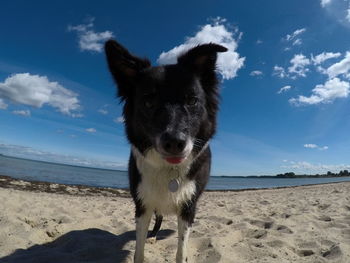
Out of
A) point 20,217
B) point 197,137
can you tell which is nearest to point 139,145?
point 197,137

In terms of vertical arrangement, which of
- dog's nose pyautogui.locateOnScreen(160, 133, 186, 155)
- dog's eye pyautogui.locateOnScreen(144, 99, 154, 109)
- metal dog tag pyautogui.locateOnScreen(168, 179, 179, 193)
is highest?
dog's eye pyautogui.locateOnScreen(144, 99, 154, 109)

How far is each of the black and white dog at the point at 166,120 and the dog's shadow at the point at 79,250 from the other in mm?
674

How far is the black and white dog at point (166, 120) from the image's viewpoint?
3139 millimetres

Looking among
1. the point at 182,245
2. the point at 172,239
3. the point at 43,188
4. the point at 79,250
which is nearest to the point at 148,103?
the point at 182,245

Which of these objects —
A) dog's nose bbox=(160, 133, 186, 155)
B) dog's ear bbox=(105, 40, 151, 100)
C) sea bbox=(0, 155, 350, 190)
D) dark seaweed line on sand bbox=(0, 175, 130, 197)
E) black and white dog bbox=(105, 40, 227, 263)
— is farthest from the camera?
sea bbox=(0, 155, 350, 190)

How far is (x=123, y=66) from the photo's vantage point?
3.64 meters

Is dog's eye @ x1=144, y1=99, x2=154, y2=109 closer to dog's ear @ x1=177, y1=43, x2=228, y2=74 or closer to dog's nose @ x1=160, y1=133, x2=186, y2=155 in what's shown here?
dog's nose @ x1=160, y1=133, x2=186, y2=155

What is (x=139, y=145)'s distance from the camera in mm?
3426

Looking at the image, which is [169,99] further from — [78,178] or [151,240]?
[78,178]

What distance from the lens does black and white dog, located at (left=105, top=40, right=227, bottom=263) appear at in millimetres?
3139

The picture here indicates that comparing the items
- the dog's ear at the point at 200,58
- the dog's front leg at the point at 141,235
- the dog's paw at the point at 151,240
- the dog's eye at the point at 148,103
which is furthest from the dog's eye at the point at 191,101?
the dog's paw at the point at 151,240

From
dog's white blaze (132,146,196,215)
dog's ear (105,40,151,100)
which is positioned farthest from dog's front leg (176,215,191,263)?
dog's ear (105,40,151,100)

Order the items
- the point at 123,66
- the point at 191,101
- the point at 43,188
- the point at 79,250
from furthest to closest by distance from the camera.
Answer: the point at 43,188 → the point at 79,250 → the point at 123,66 → the point at 191,101

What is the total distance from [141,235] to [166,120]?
5.00 feet
